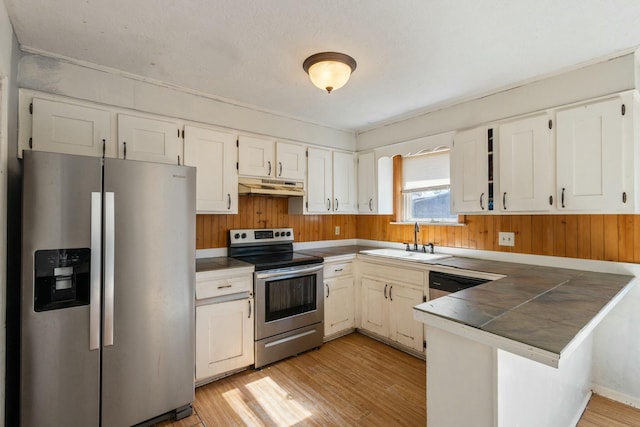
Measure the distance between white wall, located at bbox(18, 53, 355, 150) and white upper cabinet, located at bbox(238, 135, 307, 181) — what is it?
11cm

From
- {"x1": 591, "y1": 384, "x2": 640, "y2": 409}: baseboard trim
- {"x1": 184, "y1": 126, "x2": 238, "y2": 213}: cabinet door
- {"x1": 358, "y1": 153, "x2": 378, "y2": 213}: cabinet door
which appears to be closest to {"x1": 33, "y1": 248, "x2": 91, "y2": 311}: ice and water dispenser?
{"x1": 184, "y1": 126, "x2": 238, "y2": 213}: cabinet door

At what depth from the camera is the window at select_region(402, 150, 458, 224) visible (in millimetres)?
3264

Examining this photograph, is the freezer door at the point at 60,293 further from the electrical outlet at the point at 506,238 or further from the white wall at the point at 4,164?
the electrical outlet at the point at 506,238

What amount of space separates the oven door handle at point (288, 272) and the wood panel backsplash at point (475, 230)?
66cm

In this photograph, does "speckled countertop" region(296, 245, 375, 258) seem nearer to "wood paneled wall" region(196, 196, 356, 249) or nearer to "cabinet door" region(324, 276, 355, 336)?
"wood paneled wall" region(196, 196, 356, 249)

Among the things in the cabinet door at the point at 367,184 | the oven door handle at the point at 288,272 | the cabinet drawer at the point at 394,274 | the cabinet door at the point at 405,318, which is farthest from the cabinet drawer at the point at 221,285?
the cabinet door at the point at 367,184

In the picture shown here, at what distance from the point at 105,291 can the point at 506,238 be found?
10.2ft

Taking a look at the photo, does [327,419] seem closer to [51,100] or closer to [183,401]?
[183,401]

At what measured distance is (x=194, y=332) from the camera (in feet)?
6.99

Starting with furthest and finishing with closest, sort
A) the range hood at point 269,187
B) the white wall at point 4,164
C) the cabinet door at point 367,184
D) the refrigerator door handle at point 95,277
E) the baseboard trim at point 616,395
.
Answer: the cabinet door at point 367,184 < the range hood at point 269,187 < the baseboard trim at point 616,395 < the refrigerator door handle at point 95,277 < the white wall at point 4,164

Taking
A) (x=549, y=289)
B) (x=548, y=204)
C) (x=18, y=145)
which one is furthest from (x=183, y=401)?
(x=548, y=204)

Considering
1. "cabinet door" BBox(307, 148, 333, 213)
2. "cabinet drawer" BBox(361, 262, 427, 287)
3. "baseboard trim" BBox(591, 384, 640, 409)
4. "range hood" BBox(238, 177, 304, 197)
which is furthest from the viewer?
"cabinet door" BBox(307, 148, 333, 213)

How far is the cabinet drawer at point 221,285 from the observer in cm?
236

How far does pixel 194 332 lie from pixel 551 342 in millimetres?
2058
